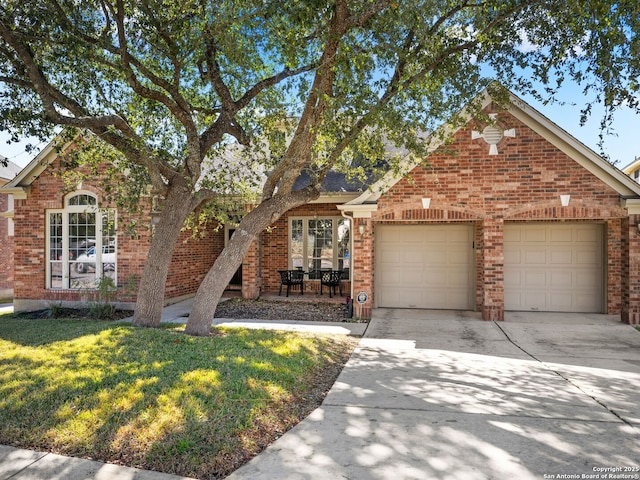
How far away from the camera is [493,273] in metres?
9.95

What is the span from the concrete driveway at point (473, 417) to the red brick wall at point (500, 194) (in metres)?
2.98

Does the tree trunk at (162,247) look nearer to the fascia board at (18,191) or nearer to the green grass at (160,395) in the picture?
the green grass at (160,395)

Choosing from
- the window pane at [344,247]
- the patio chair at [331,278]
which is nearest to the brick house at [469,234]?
the window pane at [344,247]

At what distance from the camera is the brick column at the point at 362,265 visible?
34.0 feet

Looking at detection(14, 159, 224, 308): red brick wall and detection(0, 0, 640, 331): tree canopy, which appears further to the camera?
detection(14, 159, 224, 308): red brick wall

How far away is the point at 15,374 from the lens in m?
5.22

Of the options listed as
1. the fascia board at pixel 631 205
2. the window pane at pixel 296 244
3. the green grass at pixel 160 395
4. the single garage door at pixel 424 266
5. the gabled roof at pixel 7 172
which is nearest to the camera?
the green grass at pixel 160 395

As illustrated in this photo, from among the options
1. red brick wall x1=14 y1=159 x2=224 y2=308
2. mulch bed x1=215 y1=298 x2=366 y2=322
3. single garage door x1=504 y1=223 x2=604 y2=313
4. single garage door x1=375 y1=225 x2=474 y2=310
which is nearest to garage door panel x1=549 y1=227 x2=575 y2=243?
single garage door x1=504 y1=223 x2=604 y2=313

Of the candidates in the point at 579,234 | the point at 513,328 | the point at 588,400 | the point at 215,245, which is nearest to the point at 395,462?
the point at 588,400

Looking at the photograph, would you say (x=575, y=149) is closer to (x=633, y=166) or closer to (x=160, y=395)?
(x=160, y=395)

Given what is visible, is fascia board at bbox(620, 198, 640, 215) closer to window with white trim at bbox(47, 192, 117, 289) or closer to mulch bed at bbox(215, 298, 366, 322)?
mulch bed at bbox(215, 298, 366, 322)

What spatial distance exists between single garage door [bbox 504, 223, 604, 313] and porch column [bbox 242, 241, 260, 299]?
22.9 feet

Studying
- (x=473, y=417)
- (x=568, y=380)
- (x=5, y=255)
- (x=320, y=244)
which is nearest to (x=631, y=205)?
(x=568, y=380)

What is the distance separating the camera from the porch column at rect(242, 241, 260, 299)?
518 inches
